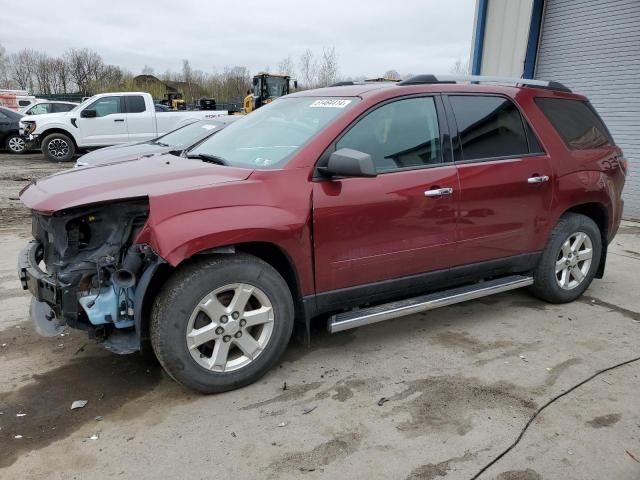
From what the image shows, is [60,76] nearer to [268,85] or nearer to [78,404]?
[268,85]

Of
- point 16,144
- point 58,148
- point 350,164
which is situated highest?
point 350,164

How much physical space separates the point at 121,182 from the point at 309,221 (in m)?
1.13

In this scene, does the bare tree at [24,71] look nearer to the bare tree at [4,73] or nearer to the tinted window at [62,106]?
the bare tree at [4,73]

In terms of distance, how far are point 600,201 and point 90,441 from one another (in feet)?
14.0

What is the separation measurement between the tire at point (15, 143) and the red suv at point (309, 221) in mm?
16082

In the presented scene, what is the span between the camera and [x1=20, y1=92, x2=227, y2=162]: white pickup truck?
557 inches

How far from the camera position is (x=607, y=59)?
8859 mm

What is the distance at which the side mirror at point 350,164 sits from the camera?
9.76 ft

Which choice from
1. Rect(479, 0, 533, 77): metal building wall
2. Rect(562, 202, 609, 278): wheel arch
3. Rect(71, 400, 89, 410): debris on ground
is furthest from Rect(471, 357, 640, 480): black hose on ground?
Rect(479, 0, 533, 77): metal building wall

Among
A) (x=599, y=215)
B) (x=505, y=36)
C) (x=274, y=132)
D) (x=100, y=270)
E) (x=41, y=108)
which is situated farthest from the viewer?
(x=41, y=108)

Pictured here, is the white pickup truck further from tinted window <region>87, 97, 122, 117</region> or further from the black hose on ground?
the black hose on ground

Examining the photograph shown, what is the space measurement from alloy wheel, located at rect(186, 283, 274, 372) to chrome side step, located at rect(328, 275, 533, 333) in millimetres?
463

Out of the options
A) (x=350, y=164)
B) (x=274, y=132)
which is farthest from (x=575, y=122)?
(x=274, y=132)

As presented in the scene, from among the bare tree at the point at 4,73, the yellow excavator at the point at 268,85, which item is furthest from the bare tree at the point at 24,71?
the yellow excavator at the point at 268,85
